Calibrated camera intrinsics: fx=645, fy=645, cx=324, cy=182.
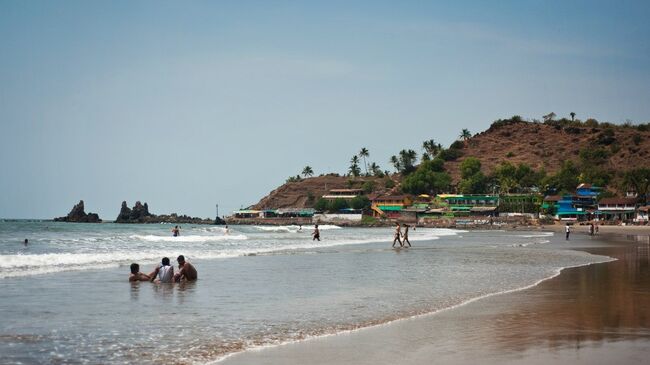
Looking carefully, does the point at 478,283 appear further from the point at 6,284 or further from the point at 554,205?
the point at 554,205

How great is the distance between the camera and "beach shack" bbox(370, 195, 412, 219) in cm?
14988

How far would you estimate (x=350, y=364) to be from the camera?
8047mm

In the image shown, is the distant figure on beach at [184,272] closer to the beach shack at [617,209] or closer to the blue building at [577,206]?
the beach shack at [617,209]

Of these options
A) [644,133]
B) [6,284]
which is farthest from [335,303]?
[644,133]

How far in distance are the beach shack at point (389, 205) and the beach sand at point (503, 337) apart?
13447cm

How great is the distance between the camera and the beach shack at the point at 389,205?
149875 mm

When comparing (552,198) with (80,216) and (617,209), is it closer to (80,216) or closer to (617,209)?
(617,209)

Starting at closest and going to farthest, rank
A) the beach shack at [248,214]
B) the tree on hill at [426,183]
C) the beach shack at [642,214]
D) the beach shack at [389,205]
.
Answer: the beach shack at [642,214] → the beach shack at [389,205] → the tree on hill at [426,183] → the beach shack at [248,214]

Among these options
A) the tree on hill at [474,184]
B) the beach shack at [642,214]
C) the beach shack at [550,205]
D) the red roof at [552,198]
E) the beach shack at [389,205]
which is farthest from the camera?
the tree on hill at [474,184]

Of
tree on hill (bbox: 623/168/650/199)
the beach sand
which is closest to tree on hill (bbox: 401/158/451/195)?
tree on hill (bbox: 623/168/650/199)

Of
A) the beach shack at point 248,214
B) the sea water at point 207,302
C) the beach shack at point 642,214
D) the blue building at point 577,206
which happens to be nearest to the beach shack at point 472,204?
the blue building at point 577,206

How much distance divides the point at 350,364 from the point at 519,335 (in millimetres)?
3216

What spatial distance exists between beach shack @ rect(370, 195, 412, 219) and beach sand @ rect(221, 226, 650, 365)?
13447 centimetres

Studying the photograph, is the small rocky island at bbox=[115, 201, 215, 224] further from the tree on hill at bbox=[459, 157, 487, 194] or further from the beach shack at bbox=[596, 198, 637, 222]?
the beach shack at bbox=[596, 198, 637, 222]
